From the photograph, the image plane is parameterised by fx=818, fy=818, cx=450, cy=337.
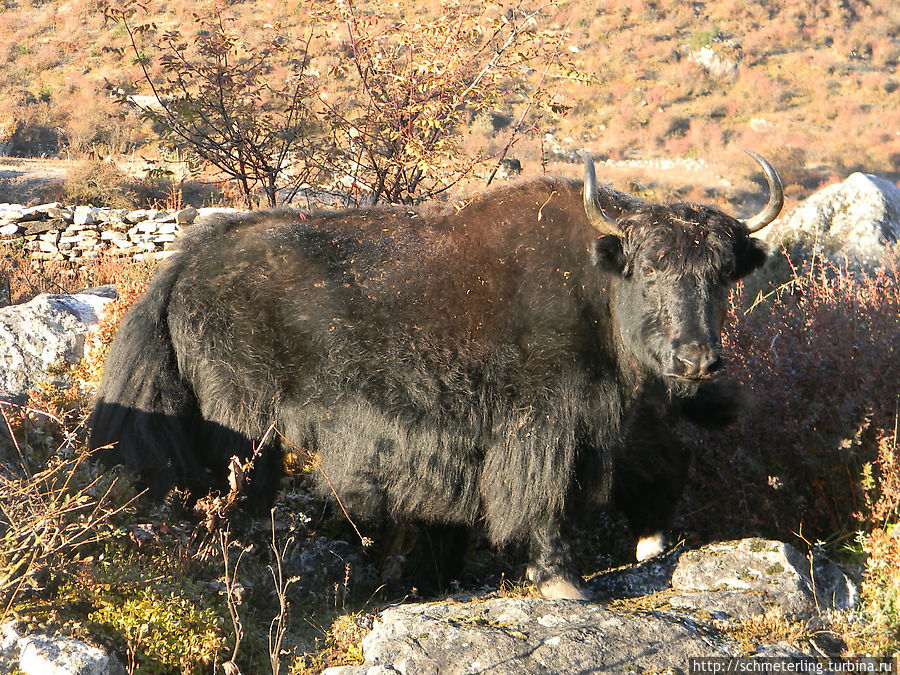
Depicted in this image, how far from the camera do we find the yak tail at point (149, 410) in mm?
4227

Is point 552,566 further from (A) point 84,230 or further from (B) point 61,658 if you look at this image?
(A) point 84,230

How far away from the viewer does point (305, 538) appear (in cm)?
474

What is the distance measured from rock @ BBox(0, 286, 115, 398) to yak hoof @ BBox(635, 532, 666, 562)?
368cm

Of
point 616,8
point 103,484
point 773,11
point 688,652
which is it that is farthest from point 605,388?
point 773,11

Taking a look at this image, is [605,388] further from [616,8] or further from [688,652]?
[616,8]

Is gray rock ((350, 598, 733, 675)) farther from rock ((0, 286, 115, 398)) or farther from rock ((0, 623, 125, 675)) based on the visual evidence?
rock ((0, 286, 115, 398))

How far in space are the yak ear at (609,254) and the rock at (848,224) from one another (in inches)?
157

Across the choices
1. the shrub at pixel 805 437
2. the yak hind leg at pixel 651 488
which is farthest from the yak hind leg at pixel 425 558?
the shrub at pixel 805 437

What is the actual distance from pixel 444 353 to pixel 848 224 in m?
5.27

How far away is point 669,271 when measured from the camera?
12.6 ft

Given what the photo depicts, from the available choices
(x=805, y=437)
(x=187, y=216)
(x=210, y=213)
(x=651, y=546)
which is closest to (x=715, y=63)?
(x=187, y=216)

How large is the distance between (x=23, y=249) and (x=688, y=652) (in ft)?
31.5

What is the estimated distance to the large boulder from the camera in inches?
120

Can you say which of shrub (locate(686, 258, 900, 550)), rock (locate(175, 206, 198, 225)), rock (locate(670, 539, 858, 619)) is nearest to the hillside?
rock (locate(175, 206, 198, 225))
